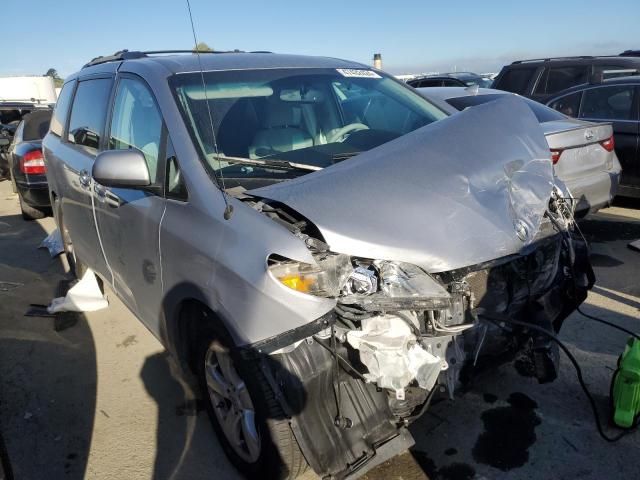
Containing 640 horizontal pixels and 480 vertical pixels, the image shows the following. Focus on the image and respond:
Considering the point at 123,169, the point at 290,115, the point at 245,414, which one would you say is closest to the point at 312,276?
the point at 245,414

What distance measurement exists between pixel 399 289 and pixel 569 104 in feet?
19.8

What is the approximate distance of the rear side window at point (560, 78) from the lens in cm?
833

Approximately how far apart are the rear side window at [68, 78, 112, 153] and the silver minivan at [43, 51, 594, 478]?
310mm

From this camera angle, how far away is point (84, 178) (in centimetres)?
357

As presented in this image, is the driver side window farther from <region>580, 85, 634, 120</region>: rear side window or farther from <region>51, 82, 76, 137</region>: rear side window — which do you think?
<region>580, 85, 634, 120</region>: rear side window

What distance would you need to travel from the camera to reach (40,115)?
A: 8.07 m

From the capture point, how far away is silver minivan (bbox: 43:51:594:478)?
77.7 inches

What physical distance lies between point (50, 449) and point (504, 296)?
2.49 meters

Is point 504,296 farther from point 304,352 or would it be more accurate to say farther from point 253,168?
point 253,168

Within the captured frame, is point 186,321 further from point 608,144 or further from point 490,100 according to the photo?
point 608,144

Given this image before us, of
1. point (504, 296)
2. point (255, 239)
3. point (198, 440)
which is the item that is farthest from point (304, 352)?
point (198, 440)

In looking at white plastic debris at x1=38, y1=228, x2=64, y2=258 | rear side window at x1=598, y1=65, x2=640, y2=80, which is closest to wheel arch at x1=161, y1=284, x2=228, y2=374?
white plastic debris at x1=38, y1=228, x2=64, y2=258

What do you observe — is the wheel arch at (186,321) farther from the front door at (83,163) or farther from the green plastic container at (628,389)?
the green plastic container at (628,389)

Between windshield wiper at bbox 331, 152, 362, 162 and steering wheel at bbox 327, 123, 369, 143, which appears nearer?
windshield wiper at bbox 331, 152, 362, 162
